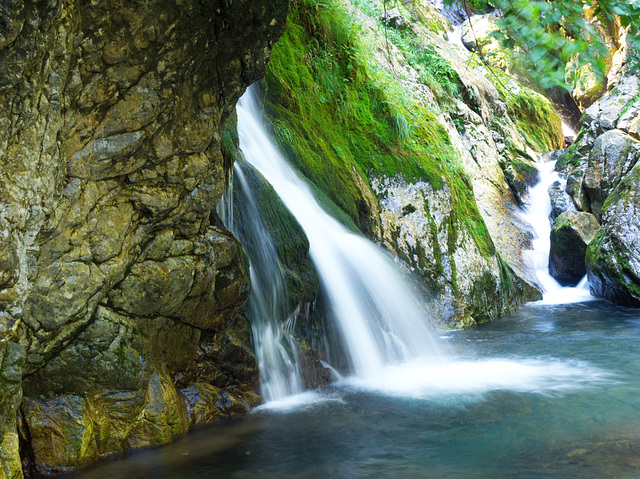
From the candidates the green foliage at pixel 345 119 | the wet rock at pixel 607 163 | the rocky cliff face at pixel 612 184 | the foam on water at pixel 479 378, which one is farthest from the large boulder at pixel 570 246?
the foam on water at pixel 479 378

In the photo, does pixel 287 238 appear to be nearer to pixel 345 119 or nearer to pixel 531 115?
pixel 345 119

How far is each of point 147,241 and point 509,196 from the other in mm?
12270

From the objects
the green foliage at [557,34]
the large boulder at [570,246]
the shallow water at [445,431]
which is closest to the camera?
the green foliage at [557,34]

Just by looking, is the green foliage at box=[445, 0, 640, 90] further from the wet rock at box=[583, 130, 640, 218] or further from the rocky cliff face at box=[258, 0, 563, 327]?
the wet rock at box=[583, 130, 640, 218]

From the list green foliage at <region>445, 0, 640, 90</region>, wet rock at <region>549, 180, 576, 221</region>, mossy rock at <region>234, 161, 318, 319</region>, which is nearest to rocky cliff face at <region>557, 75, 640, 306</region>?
wet rock at <region>549, 180, 576, 221</region>

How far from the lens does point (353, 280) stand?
5848mm

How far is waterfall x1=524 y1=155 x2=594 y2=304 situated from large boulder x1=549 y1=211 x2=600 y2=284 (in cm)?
20

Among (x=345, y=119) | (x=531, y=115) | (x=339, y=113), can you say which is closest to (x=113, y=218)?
(x=339, y=113)

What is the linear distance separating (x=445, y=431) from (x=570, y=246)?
9.20 meters

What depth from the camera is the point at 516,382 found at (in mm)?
4672

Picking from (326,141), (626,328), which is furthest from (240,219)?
(626,328)

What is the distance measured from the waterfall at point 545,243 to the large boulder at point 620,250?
0.64 m

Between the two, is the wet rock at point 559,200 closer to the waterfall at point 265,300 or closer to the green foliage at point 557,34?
the waterfall at point 265,300

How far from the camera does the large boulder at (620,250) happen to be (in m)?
9.55
